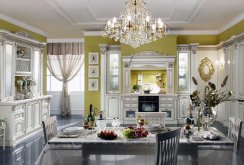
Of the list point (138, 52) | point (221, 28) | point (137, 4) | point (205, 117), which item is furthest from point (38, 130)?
point (221, 28)

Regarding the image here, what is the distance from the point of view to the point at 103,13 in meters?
6.79

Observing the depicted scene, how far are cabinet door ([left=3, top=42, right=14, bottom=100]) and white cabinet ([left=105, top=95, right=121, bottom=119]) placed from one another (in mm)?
3153

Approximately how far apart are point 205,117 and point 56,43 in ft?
28.8

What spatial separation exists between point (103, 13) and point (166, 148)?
5.07m

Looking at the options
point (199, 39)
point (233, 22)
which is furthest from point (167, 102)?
point (233, 22)

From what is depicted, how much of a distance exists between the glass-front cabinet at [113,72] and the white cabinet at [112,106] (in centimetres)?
21

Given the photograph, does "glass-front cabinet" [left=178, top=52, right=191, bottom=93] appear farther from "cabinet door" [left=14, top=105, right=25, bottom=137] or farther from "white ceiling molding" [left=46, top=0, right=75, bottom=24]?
"cabinet door" [left=14, top=105, right=25, bottom=137]

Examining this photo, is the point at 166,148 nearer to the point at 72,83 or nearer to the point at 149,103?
the point at 149,103

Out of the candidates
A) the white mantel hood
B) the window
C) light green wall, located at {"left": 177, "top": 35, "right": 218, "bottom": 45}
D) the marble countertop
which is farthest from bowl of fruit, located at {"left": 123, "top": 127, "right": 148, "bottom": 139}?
the window

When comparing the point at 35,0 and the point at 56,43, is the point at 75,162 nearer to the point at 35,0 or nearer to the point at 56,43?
the point at 35,0

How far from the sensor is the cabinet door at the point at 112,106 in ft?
28.2

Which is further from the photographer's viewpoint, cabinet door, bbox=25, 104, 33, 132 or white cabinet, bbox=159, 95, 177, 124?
white cabinet, bbox=159, 95, 177, 124

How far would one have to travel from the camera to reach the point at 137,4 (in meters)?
4.21

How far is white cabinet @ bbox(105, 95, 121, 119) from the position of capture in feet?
28.2
